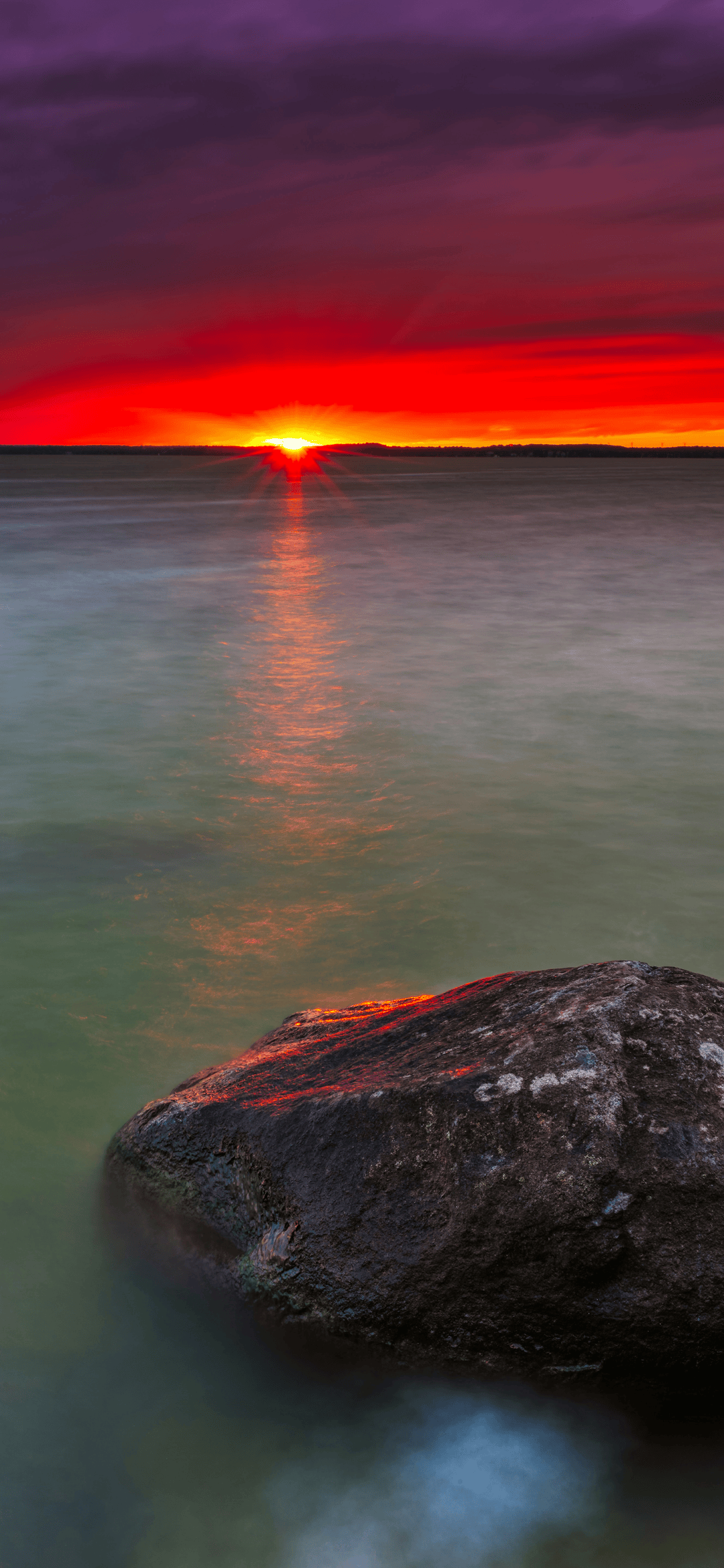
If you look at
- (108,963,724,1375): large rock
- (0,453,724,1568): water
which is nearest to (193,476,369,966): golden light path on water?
(0,453,724,1568): water

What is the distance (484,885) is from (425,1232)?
3748mm

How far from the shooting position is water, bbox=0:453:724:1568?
267cm

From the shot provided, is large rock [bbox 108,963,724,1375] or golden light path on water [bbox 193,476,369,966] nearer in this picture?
large rock [bbox 108,963,724,1375]

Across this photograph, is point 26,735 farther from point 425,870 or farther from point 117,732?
point 425,870

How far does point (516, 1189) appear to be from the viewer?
2760 mm

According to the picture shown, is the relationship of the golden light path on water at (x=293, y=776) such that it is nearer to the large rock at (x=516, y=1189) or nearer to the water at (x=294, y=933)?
the water at (x=294, y=933)

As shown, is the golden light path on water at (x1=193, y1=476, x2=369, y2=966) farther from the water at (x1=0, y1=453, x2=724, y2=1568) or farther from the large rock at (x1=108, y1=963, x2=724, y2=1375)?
the large rock at (x1=108, y1=963, x2=724, y2=1375)

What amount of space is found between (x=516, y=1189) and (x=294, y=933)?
3268mm

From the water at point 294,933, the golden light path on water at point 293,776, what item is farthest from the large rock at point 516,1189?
the golden light path on water at point 293,776

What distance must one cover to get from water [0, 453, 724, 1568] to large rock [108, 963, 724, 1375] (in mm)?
182

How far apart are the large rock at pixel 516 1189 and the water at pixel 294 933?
7.2 inches

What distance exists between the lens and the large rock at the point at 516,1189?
106 inches

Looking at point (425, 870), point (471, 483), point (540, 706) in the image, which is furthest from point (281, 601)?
point (471, 483)

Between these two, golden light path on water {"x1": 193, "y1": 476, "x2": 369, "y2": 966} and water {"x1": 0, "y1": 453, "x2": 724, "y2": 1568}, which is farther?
golden light path on water {"x1": 193, "y1": 476, "x2": 369, "y2": 966}
